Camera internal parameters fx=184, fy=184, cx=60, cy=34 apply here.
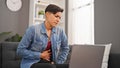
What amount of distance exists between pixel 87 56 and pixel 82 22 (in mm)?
3427

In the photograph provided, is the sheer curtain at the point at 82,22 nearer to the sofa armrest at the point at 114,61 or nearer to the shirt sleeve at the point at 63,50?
the sofa armrest at the point at 114,61

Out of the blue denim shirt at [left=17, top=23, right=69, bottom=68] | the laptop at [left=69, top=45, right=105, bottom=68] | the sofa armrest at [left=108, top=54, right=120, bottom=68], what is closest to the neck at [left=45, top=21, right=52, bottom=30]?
the blue denim shirt at [left=17, top=23, right=69, bottom=68]

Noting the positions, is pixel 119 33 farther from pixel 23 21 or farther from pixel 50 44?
pixel 23 21

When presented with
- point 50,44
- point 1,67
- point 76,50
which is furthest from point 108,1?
point 76,50

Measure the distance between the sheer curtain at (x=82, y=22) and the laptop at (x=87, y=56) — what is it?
9.67 ft

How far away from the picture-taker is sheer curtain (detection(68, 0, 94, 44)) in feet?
12.9

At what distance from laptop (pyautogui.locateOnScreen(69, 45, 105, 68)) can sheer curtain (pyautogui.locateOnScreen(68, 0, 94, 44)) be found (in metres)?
2.95

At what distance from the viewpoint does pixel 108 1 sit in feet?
9.97

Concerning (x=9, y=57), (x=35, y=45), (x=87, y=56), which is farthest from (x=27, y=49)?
(x=9, y=57)

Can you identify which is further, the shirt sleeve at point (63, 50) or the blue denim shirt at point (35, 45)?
the shirt sleeve at point (63, 50)

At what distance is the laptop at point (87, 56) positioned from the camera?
777mm

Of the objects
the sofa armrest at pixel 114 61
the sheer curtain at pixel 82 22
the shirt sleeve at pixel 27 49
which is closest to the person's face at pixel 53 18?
the shirt sleeve at pixel 27 49

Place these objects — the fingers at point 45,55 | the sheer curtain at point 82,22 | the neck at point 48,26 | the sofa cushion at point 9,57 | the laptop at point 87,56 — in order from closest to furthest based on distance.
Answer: the laptop at point 87,56 → the fingers at point 45,55 → the neck at point 48,26 → the sofa cushion at point 9,57 → the sheer curtain at point 82,22

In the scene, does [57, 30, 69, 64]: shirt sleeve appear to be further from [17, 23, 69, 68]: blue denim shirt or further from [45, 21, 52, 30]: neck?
[45, 21, 52, 30]: neck
